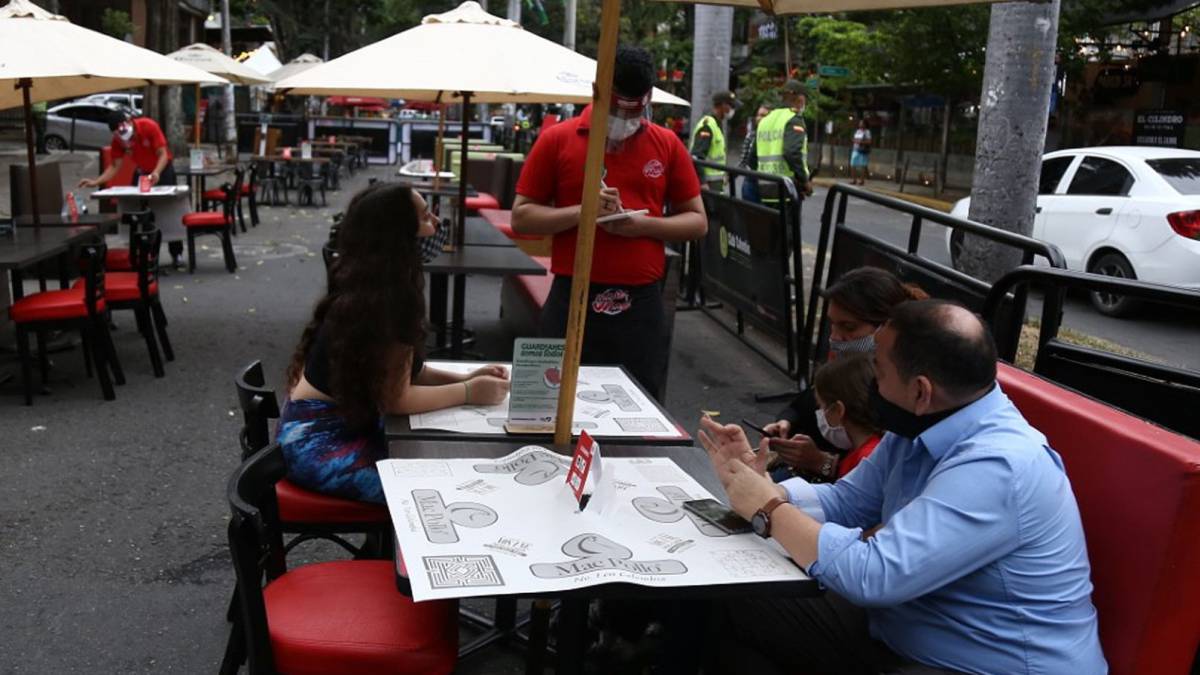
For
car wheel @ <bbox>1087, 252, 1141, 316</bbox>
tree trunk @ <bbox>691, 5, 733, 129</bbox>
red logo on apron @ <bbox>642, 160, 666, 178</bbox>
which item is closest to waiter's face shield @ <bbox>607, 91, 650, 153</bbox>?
red logo on apron @ <bbox>642, 160, 666, 178</bbox>

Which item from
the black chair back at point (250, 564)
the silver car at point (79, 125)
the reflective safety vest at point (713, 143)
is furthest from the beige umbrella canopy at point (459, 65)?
the silver car at point (79, 125)

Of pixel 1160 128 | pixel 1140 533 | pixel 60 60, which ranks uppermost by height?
pixel 1160 128

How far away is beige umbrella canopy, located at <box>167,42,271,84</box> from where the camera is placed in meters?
16.5

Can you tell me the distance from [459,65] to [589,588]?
4690 millimetres

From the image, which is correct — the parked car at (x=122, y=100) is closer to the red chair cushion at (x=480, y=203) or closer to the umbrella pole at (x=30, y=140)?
the red chair cushion at (x=480, y=203)

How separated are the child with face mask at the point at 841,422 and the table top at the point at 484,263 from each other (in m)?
3.48

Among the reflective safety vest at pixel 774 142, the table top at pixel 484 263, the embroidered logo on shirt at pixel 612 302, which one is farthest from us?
the reflective safety vest at pixel 774 142

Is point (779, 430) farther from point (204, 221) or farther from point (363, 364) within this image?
point (204, 221)

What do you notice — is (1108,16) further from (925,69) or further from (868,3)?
(868,3)

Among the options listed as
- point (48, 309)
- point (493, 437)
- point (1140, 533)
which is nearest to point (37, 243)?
point (48, 309)

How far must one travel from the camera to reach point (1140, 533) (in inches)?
92.4

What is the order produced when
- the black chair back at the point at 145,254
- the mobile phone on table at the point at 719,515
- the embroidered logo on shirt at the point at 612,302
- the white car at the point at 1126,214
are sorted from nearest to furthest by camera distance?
the mobile phone on table at the point at 719,515 < the embroidered logo on shirt at the point at 612,302 < the black chair back at the point at 145,254 < the white car at the point at 1126,214

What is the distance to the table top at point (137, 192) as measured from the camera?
11070mm

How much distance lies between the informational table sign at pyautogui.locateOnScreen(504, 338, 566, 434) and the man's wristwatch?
0.82m
